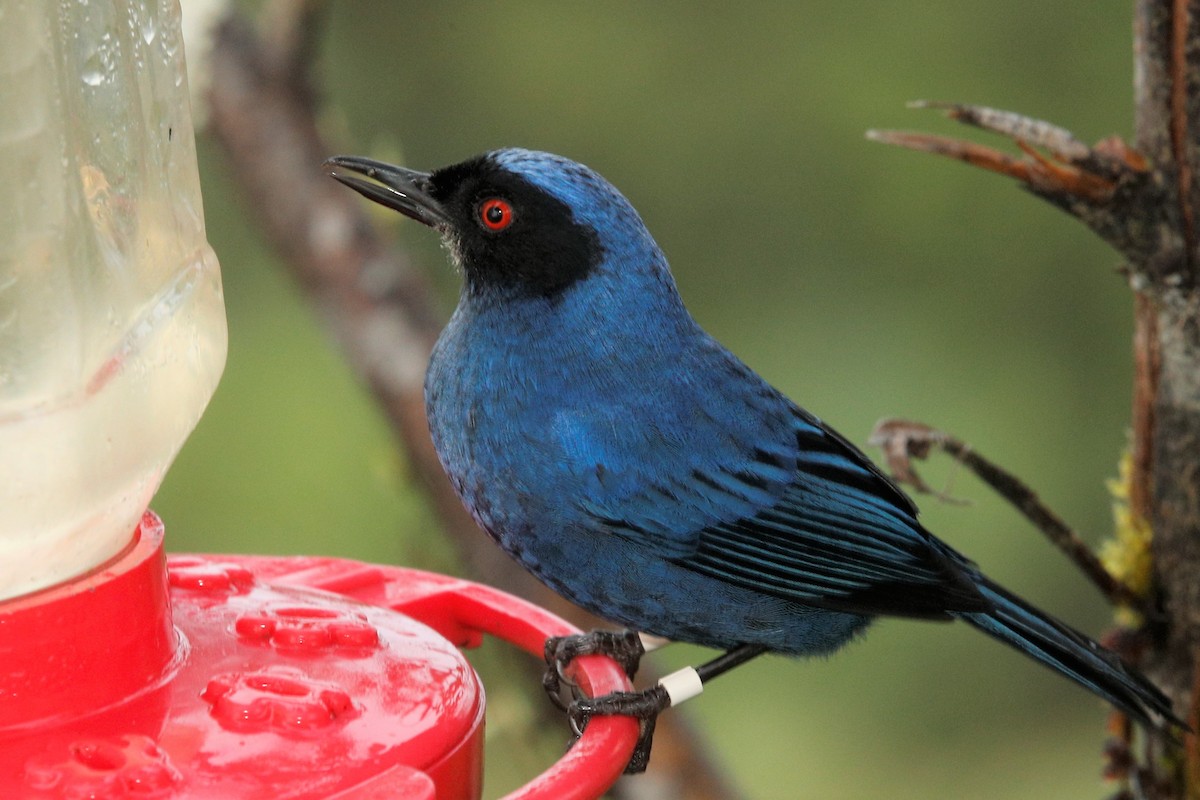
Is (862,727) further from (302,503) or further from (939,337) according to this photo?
(302,503)

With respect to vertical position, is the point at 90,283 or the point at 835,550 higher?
the point at 90,283

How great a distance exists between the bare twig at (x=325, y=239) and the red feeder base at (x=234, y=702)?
153 cm

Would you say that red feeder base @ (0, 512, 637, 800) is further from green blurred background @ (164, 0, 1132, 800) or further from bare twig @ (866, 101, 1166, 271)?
green blurred background @ (164, 0, 1132, 800)

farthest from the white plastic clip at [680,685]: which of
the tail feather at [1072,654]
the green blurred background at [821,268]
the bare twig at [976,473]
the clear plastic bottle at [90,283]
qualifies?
the green blurred background at [821,268]

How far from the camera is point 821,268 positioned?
5035 millimetres

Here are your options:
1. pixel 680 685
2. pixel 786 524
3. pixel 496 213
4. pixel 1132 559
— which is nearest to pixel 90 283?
pixel 496 213

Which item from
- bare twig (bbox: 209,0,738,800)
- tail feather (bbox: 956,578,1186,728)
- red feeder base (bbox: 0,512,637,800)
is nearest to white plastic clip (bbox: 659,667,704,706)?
red feeder base (bbox: 0,512,637,800)

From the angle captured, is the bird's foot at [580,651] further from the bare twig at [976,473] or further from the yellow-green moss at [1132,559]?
the yellow-green moss at [1132,559]

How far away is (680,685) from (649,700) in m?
0.13

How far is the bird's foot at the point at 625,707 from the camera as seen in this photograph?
6.73 feet

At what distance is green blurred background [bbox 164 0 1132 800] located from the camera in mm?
4473

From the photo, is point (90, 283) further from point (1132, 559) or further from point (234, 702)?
point (1132, 559)

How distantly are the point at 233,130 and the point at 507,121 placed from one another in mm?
1222

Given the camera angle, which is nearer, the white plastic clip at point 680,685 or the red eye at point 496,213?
the white plastic clip at point 680,685
